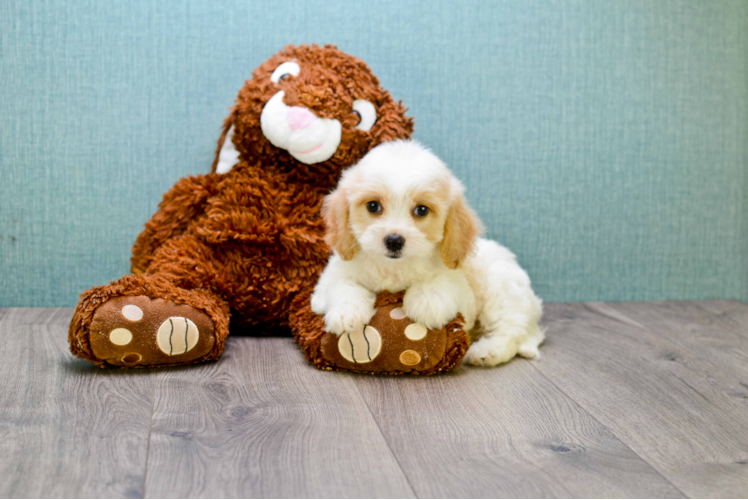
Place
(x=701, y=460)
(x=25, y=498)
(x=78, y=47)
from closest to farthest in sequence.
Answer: (x=25, y=498) → (x=701, y=460) → (x=78, y=47)

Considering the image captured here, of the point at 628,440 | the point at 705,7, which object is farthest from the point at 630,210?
the point at 628,440

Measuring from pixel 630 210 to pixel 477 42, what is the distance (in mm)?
776

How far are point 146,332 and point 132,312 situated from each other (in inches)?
2.1

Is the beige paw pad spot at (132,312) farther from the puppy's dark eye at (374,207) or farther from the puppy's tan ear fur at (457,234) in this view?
the puppy's tan ear fur at (457,234)

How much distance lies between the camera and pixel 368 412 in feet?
4.32

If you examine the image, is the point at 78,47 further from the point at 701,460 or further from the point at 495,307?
the point at 701,460

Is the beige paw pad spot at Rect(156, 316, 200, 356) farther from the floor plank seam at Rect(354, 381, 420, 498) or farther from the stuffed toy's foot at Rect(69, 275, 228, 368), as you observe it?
the floor plank seam at Rect(354, 381, 420, 498)

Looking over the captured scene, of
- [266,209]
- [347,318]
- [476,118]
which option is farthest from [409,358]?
[476,118]

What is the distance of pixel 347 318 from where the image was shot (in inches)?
58.0

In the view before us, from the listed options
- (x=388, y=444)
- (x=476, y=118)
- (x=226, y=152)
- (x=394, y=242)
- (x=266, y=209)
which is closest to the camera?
(x=388, y=444)

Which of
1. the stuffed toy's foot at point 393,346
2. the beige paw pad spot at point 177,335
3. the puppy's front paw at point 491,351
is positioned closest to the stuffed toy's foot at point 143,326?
the beige paw pad spot at point 177,335

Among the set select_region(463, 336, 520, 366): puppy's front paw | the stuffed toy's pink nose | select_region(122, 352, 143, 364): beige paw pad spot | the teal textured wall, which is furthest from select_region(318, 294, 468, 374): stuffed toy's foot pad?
the teal textured wall

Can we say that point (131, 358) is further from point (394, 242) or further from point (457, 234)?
point (457, 234)

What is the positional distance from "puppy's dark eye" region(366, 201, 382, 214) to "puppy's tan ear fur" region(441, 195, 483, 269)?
0.16 metres
